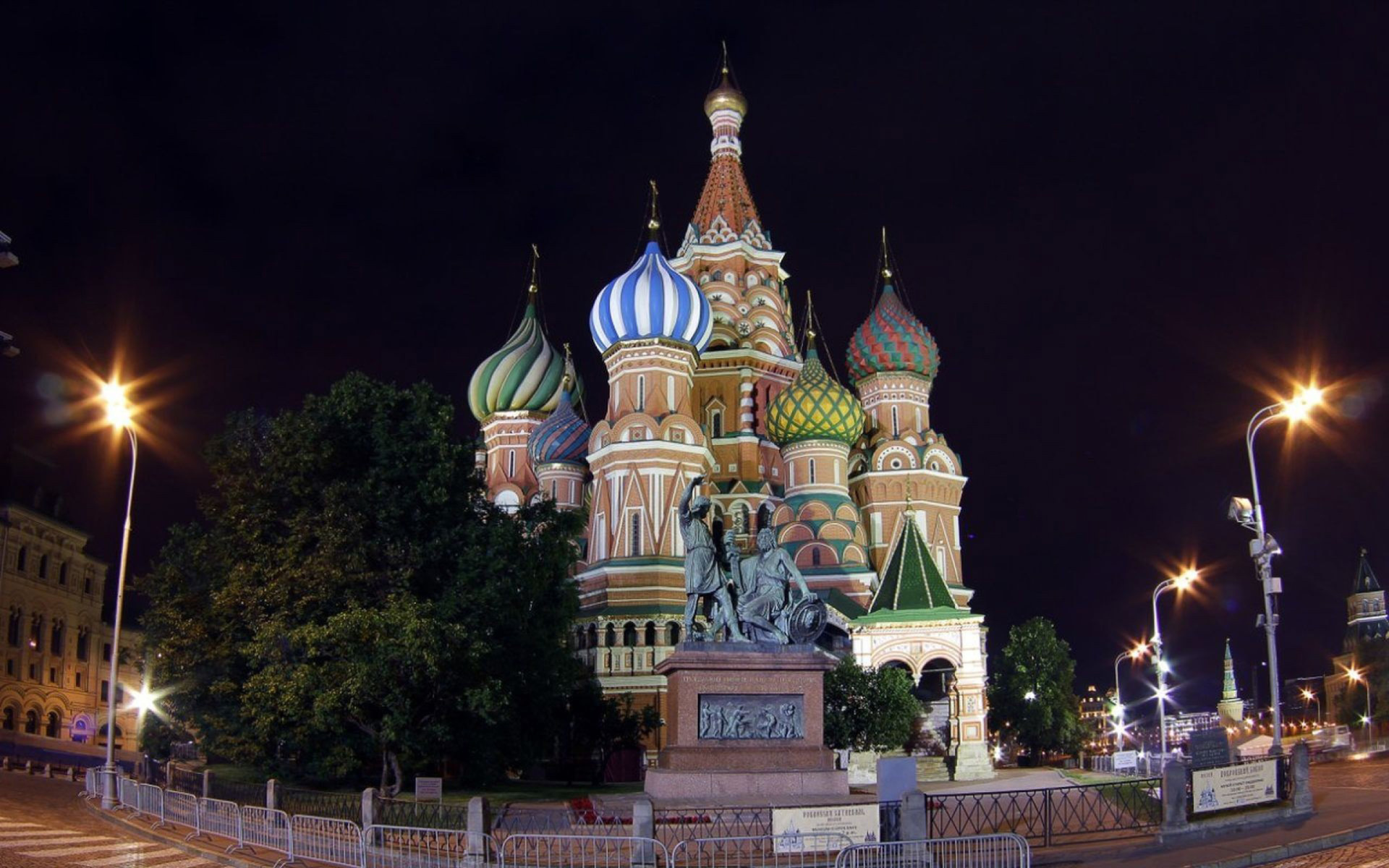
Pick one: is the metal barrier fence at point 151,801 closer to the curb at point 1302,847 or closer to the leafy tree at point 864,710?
the curb at point 1302,847

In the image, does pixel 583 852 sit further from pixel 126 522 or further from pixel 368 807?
pixel 126 522

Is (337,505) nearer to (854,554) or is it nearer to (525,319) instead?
(854,554)

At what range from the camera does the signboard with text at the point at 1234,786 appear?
1827 cm

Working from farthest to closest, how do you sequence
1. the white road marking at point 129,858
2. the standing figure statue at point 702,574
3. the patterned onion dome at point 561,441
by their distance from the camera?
the patterned onion dome at point 561,441 < the standing figure statue at point 702,574 < the white road marking at point 129,858

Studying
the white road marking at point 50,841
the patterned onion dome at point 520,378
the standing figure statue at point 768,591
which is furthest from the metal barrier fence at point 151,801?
the patterned onion dome at point 520,378

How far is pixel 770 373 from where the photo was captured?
2411 inches

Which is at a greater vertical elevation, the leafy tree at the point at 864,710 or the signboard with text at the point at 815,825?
the leafy tree at the point at 864,710

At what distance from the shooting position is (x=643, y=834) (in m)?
14.2

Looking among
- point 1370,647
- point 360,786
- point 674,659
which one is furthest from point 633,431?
point 1370,647

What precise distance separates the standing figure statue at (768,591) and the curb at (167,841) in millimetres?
8396

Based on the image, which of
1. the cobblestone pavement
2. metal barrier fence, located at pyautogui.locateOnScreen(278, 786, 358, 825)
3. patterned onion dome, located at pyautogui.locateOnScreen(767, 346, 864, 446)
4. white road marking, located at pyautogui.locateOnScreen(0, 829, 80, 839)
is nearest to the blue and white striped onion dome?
patterned onion dome, located at pyautogui.locateOnScreen(767, 346, 864, 446)

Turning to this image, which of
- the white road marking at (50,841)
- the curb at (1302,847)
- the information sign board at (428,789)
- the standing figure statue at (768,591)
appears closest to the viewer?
the curb at (1302,847)

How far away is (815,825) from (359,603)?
14.4m

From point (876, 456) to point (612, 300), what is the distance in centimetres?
1516
